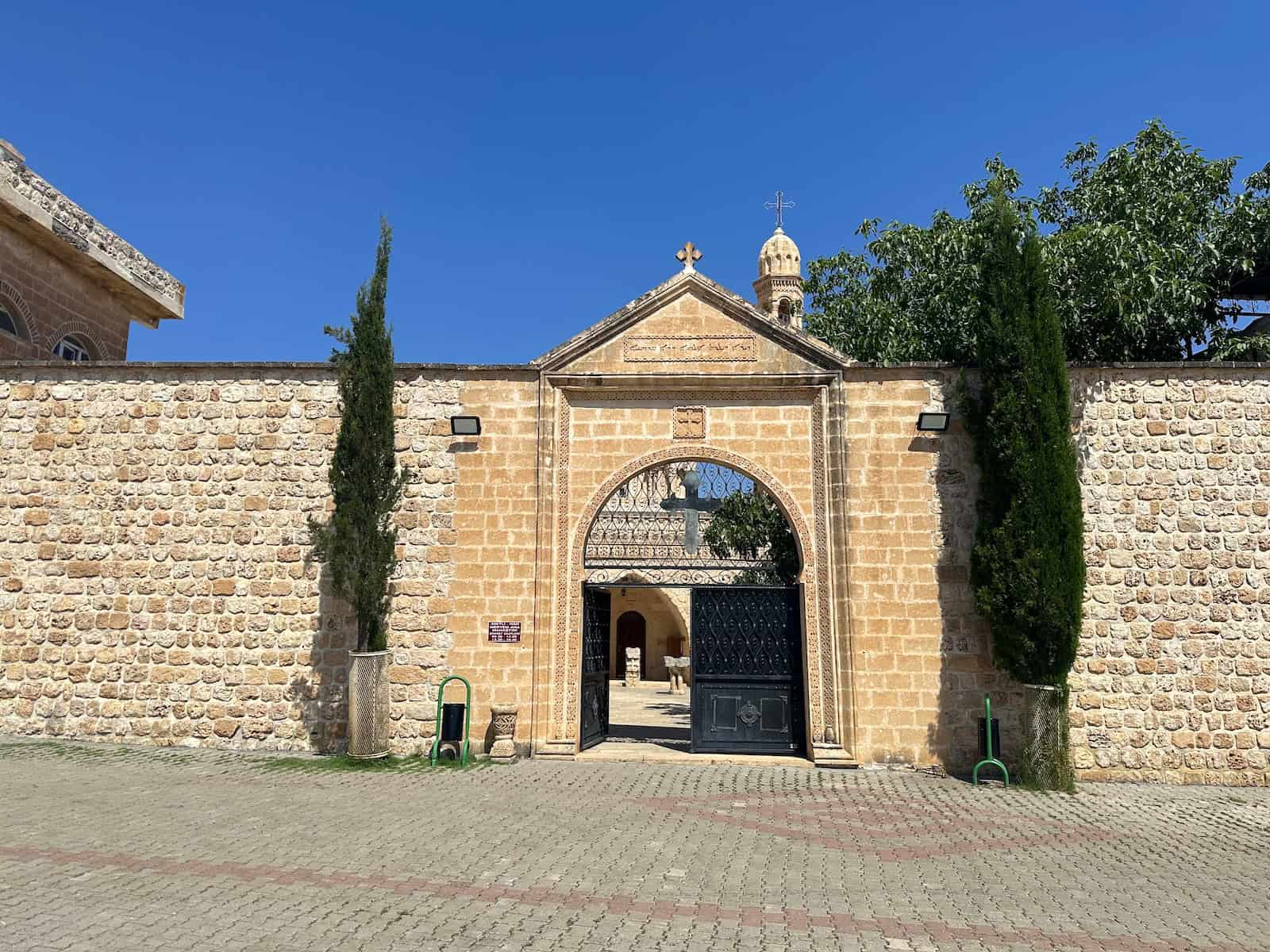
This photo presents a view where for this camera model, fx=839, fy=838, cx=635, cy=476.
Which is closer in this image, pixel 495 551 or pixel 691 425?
pixel 495 551

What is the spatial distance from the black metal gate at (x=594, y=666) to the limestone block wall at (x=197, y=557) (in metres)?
1.59

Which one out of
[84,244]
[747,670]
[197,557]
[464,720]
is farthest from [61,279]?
[747,670]

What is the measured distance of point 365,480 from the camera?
30.6 ft

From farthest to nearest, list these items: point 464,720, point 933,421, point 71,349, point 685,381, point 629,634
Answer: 1. point 629,634
2. point 71,349
3. point 685,381
4. point 933,421
5. point 464,720

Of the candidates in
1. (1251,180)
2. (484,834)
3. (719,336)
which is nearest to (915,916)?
(484,834)

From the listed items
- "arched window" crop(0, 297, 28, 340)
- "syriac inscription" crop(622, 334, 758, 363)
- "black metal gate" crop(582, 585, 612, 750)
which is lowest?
"black metal gate" crop(582, 585, 612, 750)

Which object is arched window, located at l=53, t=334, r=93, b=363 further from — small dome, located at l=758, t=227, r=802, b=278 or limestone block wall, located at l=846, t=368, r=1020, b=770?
small dome, located at l=758, t=227, r=802, b=278

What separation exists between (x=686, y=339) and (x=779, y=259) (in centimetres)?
2641

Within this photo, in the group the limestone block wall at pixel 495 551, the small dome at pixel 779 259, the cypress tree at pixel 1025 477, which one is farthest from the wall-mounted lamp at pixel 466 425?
the small dome at pixel 779 259

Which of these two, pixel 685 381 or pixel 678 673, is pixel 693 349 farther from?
pixel 678 673

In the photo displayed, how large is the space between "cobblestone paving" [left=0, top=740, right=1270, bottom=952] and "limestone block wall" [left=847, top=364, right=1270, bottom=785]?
0.66 metres

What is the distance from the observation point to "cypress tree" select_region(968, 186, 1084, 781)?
28.1 feet

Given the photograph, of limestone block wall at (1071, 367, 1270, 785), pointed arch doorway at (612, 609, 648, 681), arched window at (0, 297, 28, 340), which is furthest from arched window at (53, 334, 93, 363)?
pointed arch doorway at (612, 609, 648, 681)

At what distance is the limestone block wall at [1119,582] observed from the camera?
8.96 m
